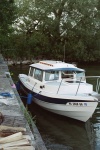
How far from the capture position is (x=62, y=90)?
588 inches

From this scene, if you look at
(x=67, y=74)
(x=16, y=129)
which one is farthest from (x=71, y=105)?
(x=16, y=129)

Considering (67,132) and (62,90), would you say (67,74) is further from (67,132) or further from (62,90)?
(67,132)

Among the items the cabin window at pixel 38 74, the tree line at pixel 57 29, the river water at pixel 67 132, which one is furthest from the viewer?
the tree line at pixel 57 29

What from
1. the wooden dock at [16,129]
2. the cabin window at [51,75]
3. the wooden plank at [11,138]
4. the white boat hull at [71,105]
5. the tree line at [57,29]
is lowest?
the white boat hull at [71,105]

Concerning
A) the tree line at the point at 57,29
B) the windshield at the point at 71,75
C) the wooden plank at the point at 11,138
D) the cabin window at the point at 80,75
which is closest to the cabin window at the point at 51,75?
the windshield at the point at 71,75

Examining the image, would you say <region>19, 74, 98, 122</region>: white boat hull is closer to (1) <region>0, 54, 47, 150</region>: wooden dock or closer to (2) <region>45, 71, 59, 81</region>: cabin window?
(2) <region>45, 71, 59, 81</region>: cabin window

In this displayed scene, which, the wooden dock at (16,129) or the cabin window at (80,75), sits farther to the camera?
the cabin window at (80,75)

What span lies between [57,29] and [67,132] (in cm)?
3116

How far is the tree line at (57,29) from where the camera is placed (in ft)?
136

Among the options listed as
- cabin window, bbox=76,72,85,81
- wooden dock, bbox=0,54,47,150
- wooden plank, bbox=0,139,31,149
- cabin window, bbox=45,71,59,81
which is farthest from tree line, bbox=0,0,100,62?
wooden plank, bbox=0,139,31,149

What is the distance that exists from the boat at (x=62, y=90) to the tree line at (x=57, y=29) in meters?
24.1

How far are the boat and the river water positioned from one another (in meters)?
0.34

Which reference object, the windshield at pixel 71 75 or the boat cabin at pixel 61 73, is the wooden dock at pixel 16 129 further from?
the windshield at pixel 71 75

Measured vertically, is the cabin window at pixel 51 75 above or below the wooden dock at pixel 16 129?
above
